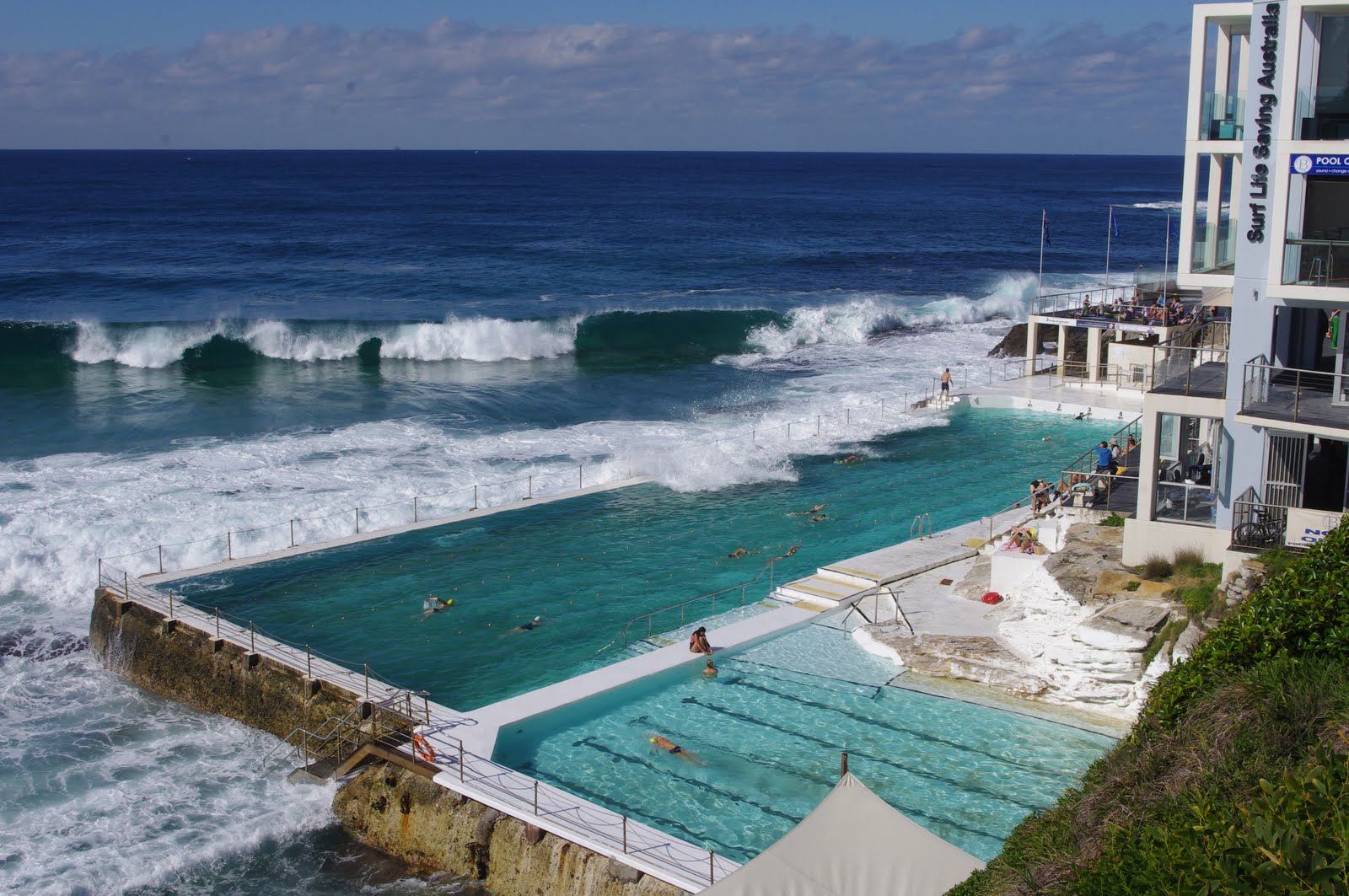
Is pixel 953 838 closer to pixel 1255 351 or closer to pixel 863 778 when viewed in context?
pixel 863 778

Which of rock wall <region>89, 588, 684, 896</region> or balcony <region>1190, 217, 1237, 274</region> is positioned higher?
balcony <region>1190, 217, 1237, 274</region>

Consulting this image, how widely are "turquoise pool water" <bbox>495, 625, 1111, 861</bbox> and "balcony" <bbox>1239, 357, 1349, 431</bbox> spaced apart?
16.2 feet

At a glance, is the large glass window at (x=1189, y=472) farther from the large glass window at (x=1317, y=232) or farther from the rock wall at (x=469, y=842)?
the rock wall at (x=469, y=842)

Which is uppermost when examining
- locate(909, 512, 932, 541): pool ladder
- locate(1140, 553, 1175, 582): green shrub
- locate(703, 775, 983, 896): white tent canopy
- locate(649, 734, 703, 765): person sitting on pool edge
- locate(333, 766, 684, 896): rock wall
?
locate(1140, 553, 1175, 582): green shrub

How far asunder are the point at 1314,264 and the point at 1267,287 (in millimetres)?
626

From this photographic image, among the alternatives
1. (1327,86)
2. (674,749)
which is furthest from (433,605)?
(1327,86)

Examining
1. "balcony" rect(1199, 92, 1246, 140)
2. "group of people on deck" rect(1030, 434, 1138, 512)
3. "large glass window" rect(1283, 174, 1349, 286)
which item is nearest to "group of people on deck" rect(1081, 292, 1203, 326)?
"group of people on deck" rect(1030, 434, 1138, 512)

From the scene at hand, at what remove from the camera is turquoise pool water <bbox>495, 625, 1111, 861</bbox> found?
14.6 meters

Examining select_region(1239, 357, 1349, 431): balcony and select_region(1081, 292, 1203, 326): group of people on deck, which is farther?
select_region(1081, 292, 1203, 326): group of people on deck

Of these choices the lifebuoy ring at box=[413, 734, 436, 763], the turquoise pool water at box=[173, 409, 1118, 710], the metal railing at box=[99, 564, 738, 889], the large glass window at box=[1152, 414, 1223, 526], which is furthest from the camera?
the turquoise pool water at box=[173, 409, 1118, 710]

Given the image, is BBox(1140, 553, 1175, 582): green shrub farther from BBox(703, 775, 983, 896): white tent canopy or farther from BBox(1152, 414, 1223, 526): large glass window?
BBox(703, 775, 983, 896): white tent canopy

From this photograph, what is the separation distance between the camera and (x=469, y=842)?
569 inches

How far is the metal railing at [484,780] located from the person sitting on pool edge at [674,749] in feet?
5.66

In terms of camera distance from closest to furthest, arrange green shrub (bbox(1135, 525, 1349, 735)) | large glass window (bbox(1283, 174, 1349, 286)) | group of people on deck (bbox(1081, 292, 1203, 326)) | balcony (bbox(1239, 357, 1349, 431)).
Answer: green shrub (bbox(1135, 525, 1349, 735)) < balcony (bbox(1239, 357, 1349, 431)) < large glass window (bbox(1283, 174, 1349, 286)) < group of people on deck (bbox(1081, 292, 1203, 326))
